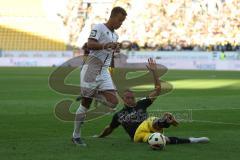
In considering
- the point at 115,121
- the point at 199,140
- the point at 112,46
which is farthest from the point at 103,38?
the point at 199,140

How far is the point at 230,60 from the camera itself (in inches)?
1956

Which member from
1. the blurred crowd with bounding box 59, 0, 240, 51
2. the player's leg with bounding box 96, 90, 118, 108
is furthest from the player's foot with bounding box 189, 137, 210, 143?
the blurred crowd with bounding box 59, 0, 240, 51

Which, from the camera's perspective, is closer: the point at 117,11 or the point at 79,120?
the point at 117,11

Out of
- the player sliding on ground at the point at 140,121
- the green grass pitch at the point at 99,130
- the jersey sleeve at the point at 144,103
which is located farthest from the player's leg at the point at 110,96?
the green grass pitch at the point at 99,130

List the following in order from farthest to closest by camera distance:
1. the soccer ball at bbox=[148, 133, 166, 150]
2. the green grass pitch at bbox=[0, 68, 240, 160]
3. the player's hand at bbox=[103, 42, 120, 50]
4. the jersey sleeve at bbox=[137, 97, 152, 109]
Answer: the jersey sleeve at bbox=[137, 97, 152, 109] < the player's hand at bbox=[103, 42, 120, 50] < the soccer ball at bbox=[148, 133, 166, 150] < the green grass pitch at bbox=[0, 68, 240, 160]

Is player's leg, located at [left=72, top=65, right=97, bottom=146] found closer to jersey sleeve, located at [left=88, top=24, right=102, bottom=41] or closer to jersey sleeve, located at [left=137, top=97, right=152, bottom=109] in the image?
jersey sleeve, located at [left=88, top=24, right=102, bottom=41]

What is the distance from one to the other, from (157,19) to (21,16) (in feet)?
56.1

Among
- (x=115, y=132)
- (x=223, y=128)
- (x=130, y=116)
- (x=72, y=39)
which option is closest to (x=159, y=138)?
(x=130, y=116)

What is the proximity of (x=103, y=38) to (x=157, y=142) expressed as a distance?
201cm

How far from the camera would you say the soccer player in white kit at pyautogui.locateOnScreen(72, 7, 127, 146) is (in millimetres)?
10164

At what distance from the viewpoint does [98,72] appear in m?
10.4

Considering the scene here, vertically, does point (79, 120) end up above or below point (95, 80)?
below

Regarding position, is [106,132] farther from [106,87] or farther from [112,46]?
[112,46]

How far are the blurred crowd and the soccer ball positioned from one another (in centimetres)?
4380
